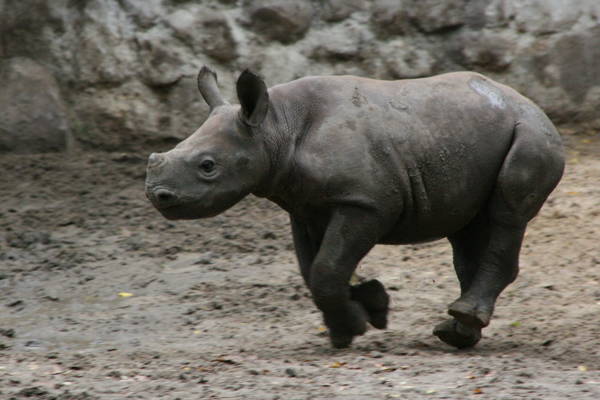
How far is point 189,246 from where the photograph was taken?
909 cm

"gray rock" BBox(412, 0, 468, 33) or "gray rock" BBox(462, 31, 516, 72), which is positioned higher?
"gray rock" BBox(412, 0, 468, 33)

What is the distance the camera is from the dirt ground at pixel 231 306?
217 inches

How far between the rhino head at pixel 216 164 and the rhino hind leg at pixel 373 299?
89 cm

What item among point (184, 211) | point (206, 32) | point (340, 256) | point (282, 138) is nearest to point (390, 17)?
point (206, 32)

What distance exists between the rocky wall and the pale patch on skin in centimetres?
379

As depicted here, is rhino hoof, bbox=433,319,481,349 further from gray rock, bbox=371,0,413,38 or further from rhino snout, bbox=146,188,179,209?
gray rock, bbox=371,0,413,38

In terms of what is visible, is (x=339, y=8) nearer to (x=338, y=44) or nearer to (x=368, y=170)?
(x=338, y=44)

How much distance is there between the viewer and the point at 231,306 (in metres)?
7.84

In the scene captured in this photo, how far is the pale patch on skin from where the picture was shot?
→ 650 cm

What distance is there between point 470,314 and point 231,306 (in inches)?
79.1

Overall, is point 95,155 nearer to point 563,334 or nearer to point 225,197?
point 225,197

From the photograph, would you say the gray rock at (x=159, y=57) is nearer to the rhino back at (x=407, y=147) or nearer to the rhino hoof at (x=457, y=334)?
the rhino back at (x=407, y=147)

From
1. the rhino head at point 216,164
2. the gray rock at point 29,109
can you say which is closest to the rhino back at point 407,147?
the rhino head at point 216,164


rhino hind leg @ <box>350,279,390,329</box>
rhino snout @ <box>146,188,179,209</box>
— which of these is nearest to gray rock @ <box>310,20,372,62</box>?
rhino hind leg @ <box>350,279,390,329</box>
